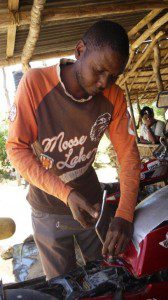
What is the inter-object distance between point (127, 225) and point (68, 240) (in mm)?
723

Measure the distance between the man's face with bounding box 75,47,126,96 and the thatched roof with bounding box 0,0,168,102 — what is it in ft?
5.03

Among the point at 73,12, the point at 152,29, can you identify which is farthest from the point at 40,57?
the point at 73,12

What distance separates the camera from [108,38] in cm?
192

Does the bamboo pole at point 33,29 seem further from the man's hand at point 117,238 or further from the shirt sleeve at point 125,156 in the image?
the man's hand at point 117,238

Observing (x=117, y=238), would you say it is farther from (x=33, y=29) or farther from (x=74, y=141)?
(x=33, y=29)

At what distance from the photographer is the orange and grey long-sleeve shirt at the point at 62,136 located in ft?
6.48

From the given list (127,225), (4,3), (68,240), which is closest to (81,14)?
(4,3)

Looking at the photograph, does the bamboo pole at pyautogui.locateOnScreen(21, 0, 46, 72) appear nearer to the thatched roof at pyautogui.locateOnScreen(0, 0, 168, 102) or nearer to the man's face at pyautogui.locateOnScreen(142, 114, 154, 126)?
the thatched roof at pyautogui.locateOnScreen(0, 0, 168, 102)

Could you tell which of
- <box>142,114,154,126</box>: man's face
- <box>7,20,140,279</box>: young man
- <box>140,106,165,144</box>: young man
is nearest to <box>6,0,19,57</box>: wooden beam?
<box>7,20,140,279</box>: young man

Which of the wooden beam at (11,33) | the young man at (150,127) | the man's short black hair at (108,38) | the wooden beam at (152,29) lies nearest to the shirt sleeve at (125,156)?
the man's short black hair at (108,38)

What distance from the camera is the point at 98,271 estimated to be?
1.93m

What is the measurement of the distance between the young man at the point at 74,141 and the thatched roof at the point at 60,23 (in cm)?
148

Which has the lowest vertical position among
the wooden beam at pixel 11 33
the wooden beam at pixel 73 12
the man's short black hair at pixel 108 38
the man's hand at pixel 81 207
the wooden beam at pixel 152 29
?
the man's hand at pixel 81 207

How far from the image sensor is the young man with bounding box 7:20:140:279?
6.24ft
